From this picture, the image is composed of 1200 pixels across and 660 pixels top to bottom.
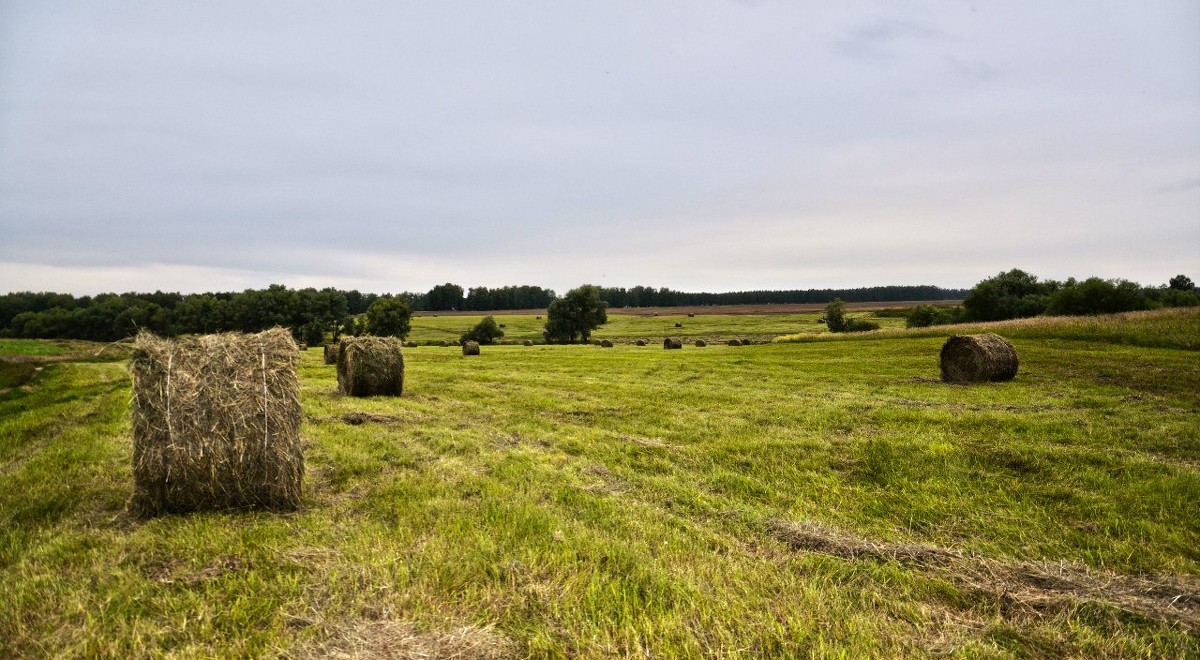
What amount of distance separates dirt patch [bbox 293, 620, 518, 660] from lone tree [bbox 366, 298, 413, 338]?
277 feet

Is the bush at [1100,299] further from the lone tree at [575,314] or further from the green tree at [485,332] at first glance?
A: the green tree at [485,332]

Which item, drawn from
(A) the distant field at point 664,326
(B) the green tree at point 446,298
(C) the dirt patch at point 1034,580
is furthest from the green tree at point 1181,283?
(B) the green tree at point 446,298

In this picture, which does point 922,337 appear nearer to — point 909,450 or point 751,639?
point 909,450

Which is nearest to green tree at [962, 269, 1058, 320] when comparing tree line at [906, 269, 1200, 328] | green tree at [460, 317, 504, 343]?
tree line at [906, 269, 1200, 328]

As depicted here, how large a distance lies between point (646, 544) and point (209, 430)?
545cm

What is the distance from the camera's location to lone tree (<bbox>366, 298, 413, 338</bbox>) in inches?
3300

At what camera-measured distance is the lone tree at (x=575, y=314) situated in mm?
82312

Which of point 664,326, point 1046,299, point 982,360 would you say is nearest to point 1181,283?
point 1046,299

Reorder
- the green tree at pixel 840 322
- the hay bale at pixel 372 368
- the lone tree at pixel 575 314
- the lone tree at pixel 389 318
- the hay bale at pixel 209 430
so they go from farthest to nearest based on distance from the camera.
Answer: the lone tree at pixel 389 318
the lone tree at pixel 575 314
the green tree at pixel 840 322
the hay bale at pixel 372 368
the hay bale at pixel 209 430

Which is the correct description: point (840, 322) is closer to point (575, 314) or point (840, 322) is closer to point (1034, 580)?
point (575, 314)

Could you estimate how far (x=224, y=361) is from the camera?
22.1 ft

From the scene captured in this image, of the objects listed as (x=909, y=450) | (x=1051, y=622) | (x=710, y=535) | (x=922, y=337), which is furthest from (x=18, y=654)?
(x=922, y=337)

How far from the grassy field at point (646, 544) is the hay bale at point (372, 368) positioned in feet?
17.9

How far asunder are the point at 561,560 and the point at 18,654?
384cm
